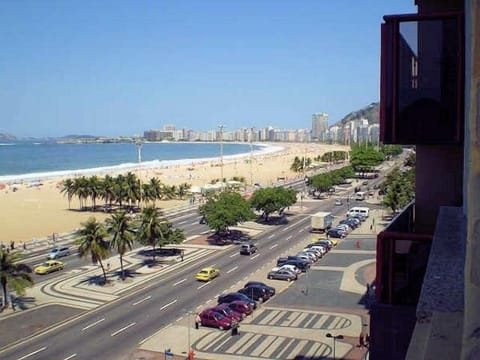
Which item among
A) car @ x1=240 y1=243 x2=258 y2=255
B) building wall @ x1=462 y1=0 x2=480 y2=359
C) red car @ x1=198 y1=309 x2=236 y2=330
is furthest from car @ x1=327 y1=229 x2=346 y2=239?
building wall @ x1=462 y1=0 x2=480 y2=359

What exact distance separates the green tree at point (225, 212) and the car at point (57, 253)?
459 inches

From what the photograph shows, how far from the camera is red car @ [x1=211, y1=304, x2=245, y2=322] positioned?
24406 mm

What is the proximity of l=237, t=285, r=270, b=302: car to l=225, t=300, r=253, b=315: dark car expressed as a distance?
1.99m

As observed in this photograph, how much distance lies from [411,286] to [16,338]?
18.7 metres

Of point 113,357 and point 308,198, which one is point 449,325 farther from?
point 308,198

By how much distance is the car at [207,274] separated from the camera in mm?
32250

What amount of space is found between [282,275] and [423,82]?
77.2 feet

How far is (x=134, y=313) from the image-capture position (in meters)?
26.3

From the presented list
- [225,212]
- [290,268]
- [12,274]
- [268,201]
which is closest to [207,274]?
[290,268]

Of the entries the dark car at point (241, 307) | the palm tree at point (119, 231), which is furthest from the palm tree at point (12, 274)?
the dark car at point (241, 307)

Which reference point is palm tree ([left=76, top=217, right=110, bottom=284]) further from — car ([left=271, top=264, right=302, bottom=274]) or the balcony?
the balcony

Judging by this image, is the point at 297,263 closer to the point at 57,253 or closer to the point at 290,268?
the point at 290,268

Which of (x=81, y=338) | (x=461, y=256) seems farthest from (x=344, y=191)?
(x=461, y=256)

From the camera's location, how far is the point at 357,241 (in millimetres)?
43812
